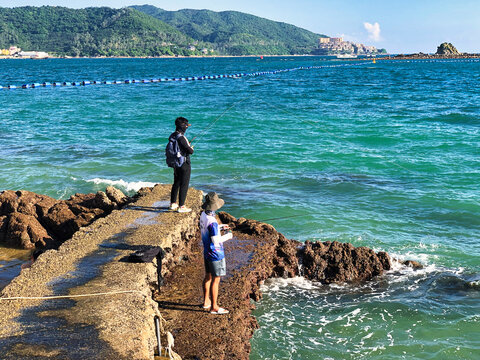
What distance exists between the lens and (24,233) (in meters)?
10.1

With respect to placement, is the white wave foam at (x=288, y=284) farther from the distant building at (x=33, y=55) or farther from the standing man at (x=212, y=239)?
the distant building at (x=33, y=55)

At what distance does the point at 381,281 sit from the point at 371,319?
1353 millimetres

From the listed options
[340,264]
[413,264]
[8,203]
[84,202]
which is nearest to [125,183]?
[84,202]

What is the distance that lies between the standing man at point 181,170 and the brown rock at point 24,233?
9.92 ft

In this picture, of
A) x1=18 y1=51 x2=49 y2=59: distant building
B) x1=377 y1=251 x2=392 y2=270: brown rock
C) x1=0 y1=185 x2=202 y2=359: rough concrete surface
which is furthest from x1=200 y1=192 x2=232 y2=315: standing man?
x1=18 y1=51 x2=49 y2=59: distant building

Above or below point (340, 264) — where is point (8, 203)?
above

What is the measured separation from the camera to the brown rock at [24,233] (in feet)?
33.2

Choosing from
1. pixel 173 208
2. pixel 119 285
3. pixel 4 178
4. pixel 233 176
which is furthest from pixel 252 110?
pixel 119 285

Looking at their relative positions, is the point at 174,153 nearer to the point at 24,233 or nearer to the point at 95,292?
the point at 95,292

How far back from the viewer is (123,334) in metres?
5.32

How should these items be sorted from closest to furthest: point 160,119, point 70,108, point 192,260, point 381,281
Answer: point 192,260
point 381,281
point 160,119
point 70,108

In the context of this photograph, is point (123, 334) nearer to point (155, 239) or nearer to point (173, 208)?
point (155, 239)

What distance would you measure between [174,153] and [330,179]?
27.6 feet

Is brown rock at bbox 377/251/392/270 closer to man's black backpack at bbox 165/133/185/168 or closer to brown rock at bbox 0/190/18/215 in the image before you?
man's black backpack at bbox 165/133/185/168
